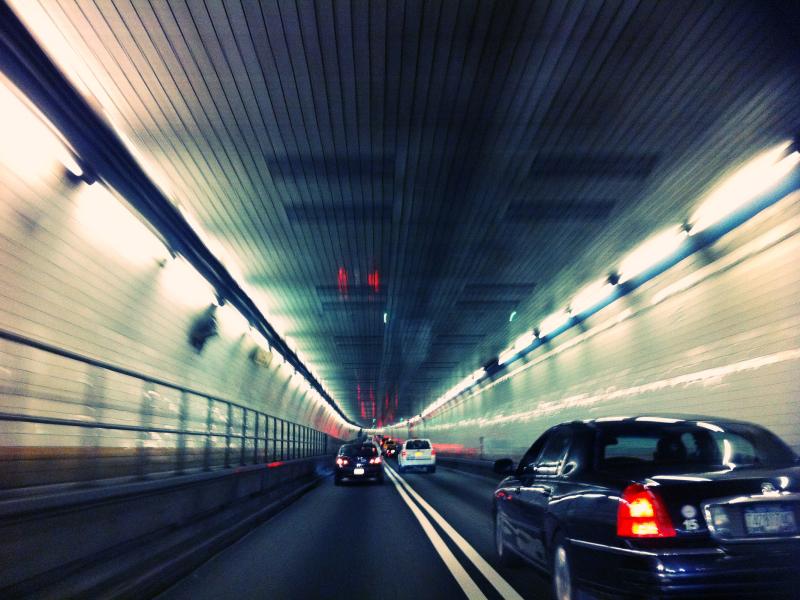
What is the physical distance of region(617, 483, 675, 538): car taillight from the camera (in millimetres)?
4777

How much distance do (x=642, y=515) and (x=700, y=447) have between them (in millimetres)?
1484

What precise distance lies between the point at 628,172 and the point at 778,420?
4886 millimetres

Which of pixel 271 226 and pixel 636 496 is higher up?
pixel 271 226

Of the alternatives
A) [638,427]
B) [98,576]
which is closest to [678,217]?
[638,427]

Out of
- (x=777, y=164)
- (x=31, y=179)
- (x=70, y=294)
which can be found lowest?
(x=70, y=294)

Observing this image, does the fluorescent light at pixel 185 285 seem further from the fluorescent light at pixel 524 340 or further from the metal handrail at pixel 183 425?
the fluorescent light at pixel 524 340

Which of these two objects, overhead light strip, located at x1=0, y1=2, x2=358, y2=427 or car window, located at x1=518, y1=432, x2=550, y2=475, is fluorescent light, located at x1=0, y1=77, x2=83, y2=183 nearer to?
overhead light strip, located at x1=0, y1=2, x2=358, y2=427

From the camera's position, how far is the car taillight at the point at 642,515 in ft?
15.7

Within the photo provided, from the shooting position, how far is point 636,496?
4.93m

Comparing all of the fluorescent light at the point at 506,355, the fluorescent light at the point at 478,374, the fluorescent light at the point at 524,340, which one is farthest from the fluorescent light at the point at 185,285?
the fluorescent light at the point at 478,374

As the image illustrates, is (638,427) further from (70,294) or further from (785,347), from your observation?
(70,294)

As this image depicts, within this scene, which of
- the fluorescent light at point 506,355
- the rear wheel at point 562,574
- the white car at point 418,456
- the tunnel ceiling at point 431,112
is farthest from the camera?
the white car at point 418,456

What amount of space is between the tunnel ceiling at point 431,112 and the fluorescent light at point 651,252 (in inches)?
18.2

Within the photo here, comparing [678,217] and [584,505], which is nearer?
[584,505]
